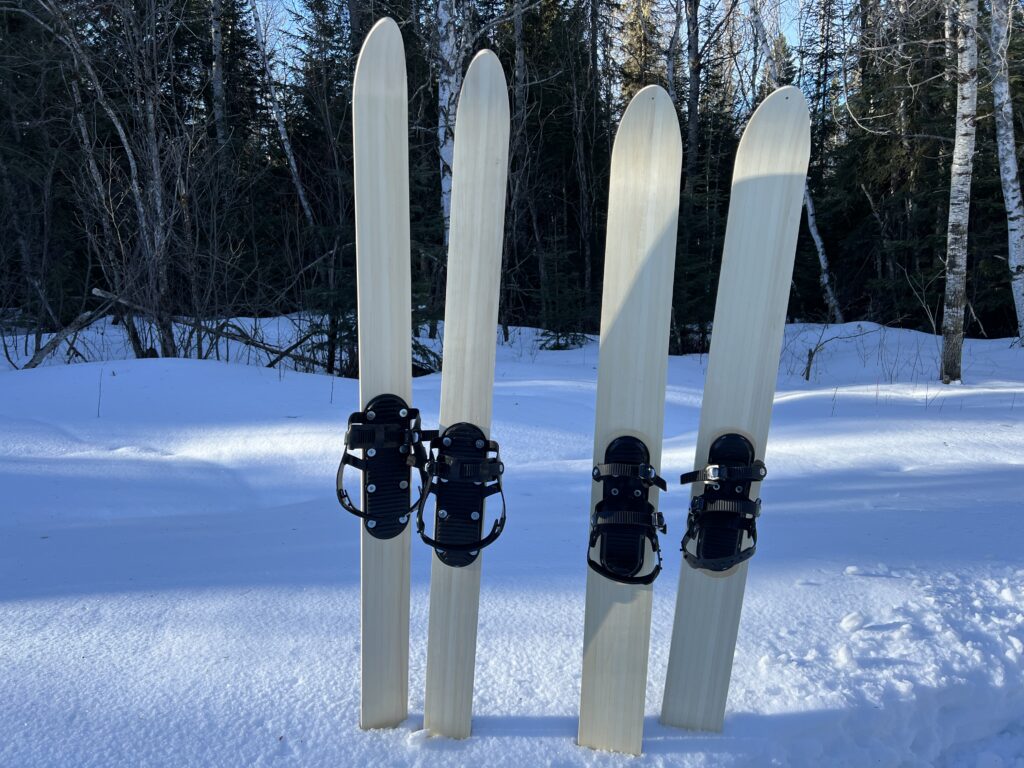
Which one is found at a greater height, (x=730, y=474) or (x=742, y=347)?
(x=742, y=347)

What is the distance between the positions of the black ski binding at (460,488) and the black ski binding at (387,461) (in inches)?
1.7

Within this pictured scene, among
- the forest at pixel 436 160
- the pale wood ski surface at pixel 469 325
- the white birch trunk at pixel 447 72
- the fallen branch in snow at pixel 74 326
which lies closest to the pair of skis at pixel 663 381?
the pale wood ski surface at pixel 469 325

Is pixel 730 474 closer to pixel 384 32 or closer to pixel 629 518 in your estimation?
pixel 629 518

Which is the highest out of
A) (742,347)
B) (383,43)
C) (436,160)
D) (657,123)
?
(436,160)

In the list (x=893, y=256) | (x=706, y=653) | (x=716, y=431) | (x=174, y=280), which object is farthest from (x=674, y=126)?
(x=893, y=256)

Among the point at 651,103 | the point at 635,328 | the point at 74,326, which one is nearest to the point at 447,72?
the point at 74,326

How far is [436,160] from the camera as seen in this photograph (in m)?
9.22

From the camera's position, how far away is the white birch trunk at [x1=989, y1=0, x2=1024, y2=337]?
575 cm

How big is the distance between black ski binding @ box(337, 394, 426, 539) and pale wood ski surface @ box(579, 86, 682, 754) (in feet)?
1.19

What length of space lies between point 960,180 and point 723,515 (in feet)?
19.6

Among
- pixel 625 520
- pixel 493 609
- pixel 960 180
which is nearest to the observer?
pixel 625 520

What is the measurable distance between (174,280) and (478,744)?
22.2ft

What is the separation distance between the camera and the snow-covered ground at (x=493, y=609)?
46.2 inches

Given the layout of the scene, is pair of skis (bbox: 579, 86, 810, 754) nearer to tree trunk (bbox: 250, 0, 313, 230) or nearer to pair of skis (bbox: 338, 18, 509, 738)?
pair of skis (bbox: 338, 18, 509, 738)
